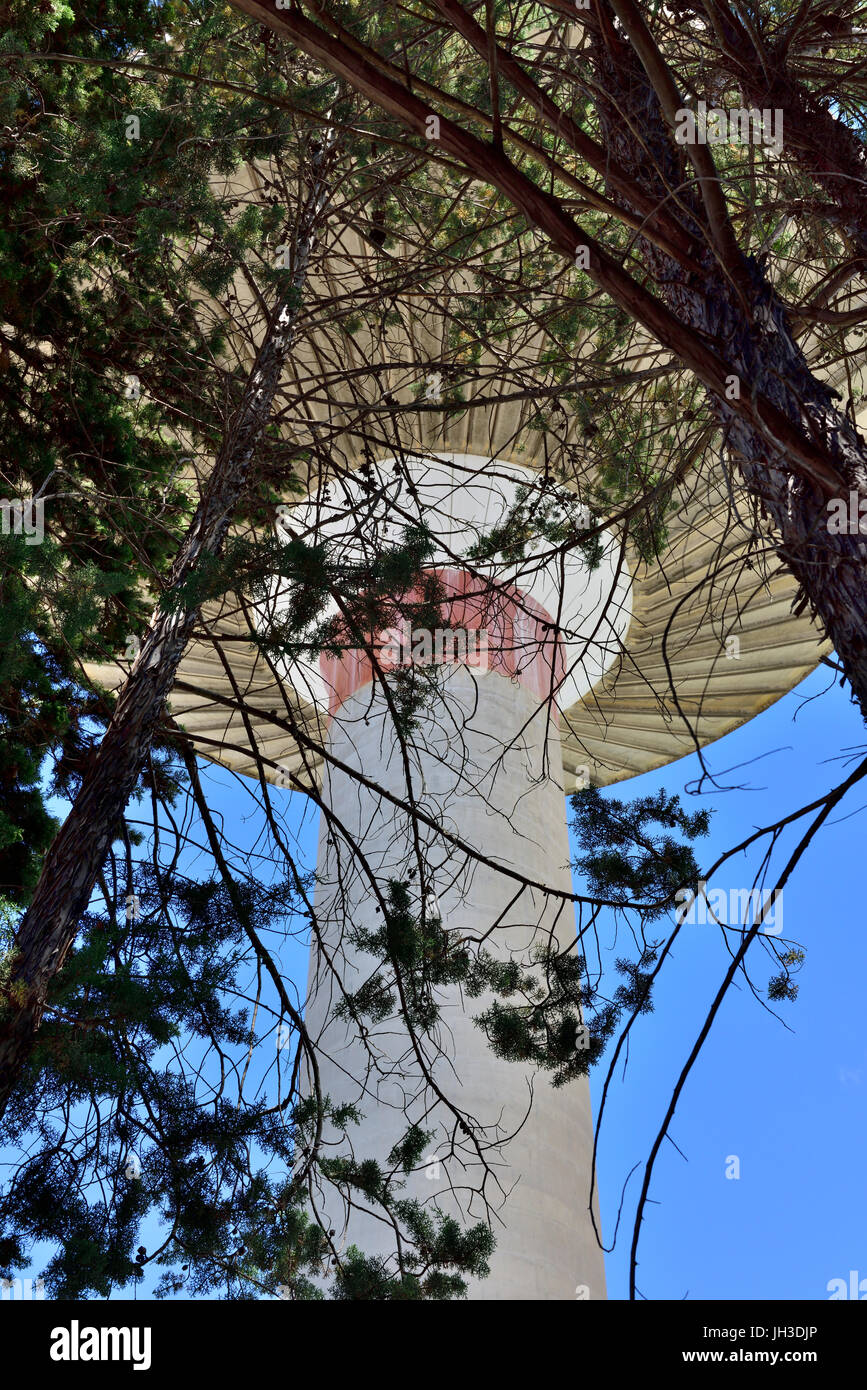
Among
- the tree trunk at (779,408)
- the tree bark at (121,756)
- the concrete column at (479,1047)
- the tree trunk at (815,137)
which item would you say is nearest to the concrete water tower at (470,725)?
the concrete column at (479,1047)

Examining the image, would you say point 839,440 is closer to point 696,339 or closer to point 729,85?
point 696,339

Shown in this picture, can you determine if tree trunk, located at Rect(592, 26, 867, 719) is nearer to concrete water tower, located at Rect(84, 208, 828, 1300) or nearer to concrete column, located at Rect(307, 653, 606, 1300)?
concrete water tower, located at Rect(84, 208, 828, 1300)

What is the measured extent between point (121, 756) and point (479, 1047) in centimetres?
399

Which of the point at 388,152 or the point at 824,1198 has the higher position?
the point at 388,152

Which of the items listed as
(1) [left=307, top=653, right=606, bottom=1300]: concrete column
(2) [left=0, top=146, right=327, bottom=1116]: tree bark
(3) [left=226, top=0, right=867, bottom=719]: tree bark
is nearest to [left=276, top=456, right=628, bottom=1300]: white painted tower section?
(1) [left=307, top=653, right=606, bottom=1300]: concrete column

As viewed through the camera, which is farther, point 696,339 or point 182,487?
point 182,487

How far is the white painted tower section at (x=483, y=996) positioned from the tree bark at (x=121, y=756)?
968mm

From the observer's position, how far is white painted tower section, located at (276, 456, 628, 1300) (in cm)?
652

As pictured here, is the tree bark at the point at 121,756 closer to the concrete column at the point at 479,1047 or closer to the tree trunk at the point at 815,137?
the concrete column at the point at 479,1047

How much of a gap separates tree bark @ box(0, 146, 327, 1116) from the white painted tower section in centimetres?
97

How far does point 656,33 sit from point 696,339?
8.28 feet

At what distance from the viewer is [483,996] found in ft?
23.9
